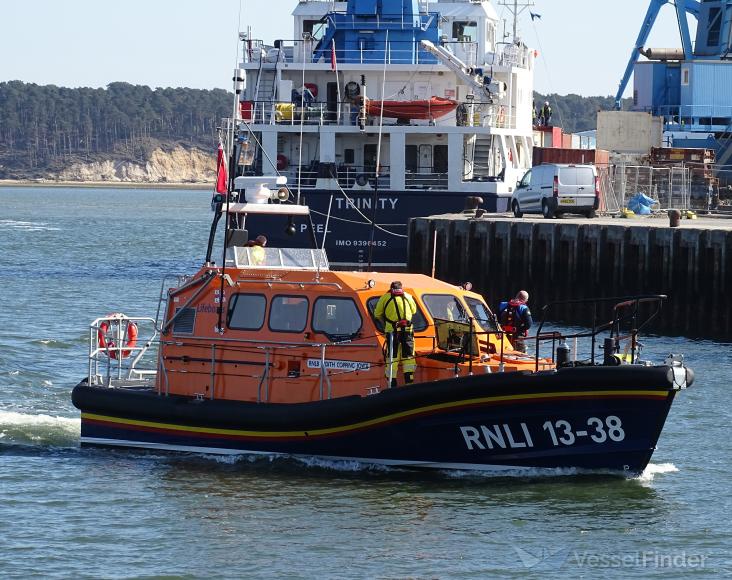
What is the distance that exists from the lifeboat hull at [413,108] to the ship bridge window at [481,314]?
2201 centimetres

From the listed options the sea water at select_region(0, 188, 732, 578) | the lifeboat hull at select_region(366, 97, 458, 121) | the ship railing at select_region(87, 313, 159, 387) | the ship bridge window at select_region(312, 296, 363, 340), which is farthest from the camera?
the lifeboat hull at select_region(366, 97, 458, 121)

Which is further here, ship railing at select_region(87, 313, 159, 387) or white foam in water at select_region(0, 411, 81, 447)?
white foam in water at select_region(0, 411, 81, 447)

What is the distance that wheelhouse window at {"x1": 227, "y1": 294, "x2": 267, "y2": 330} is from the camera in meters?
15.5

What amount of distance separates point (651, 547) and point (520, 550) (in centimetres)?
123

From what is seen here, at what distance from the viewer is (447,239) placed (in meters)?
32.4

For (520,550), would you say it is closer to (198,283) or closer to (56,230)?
(198,283)

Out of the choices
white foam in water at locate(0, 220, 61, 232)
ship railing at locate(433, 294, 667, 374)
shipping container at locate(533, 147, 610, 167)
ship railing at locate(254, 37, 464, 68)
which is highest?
ship railing at locate(254, 37, 464, 68)

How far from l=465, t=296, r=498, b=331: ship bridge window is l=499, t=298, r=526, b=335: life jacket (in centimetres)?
19

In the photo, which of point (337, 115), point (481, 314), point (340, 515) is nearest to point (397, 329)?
point (481, 314)

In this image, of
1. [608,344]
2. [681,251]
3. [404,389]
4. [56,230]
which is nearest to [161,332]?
[404,389]

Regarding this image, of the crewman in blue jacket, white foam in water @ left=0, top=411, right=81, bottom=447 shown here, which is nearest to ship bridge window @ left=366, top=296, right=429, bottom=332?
the crewman in blue jacket

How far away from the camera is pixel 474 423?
47.0ft

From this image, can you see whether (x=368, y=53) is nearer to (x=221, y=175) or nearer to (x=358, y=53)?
(x=358, y=53)

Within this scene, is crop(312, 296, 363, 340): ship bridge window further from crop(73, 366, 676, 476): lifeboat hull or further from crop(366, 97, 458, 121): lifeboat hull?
crop(366, 97, 458, 121): lifeboat hull
